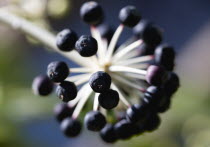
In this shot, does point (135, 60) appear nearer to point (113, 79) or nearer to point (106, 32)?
point (113, 79)

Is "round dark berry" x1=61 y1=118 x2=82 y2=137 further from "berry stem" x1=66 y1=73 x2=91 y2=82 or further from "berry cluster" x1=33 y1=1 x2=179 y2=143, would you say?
"berry stem" x1=66 y1=73 x2=91 y2=82

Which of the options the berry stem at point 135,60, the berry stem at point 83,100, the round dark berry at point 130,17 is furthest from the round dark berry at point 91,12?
the berry stem at point 83,100

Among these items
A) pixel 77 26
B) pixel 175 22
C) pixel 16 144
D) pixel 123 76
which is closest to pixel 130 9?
pixel 123 76

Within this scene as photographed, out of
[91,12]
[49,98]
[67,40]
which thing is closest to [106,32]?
[91,12]

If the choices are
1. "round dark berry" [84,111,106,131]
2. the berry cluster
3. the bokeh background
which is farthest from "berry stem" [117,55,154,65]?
the bokeh background

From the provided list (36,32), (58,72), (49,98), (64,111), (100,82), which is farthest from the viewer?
(49,98)

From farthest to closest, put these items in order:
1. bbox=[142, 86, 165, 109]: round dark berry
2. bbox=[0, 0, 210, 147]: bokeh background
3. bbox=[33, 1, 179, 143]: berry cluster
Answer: bbox=[0, 0, 210, 147]: bokeh background < bbox=[142, 86, 165, 109]: round dark berry < bbox=[33, 1, 179, 143]: berry cluster
